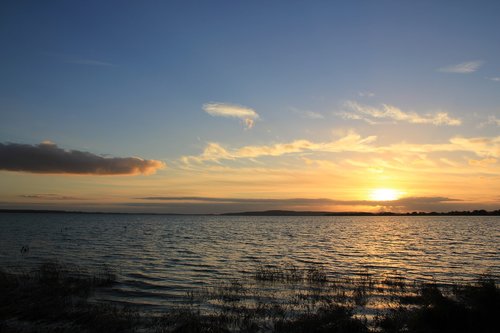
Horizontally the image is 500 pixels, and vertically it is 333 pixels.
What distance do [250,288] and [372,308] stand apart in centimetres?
881

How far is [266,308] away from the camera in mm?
20375

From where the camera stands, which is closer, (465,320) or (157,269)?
(465,320)

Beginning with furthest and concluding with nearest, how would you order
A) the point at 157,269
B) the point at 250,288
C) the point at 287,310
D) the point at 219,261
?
the point at 219,261
the point at 157,269
the point at 250,288
the point at 287,310

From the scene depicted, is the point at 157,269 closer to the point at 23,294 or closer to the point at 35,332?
the point at 23,294

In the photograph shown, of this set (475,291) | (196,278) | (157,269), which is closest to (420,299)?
(475,291)

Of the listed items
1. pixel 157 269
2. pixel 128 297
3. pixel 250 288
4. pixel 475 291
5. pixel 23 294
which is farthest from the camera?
pixel 157 269

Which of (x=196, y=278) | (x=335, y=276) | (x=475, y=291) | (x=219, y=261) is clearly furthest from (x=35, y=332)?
(x=219, y=261)

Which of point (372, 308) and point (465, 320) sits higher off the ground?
point (465, 320)

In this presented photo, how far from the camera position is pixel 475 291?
57.1ft

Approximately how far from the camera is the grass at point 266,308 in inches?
614

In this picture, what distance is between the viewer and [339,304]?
21.4 m

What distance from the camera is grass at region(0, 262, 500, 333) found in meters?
15.6

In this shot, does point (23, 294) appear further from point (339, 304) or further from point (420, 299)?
point (420, 299)

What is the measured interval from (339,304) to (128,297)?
13.2 m
